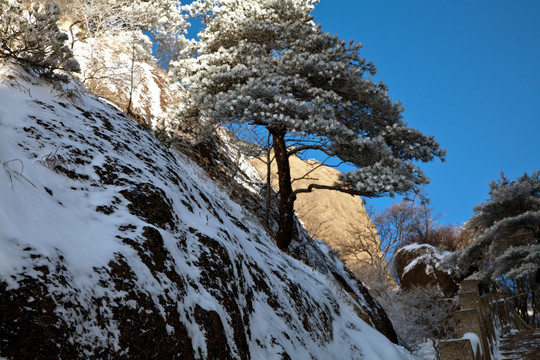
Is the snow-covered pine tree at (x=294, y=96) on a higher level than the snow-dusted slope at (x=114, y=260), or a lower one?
higher

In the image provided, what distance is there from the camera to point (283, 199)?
394 inches

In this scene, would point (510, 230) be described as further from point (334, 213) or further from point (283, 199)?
point (334, 213)

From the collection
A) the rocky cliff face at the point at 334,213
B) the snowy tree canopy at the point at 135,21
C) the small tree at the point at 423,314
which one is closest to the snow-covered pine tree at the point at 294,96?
the snowy tree canopy at the point at 135,21

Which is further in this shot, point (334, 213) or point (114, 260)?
point (334, 213)

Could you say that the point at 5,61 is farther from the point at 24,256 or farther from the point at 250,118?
the point at 250,118

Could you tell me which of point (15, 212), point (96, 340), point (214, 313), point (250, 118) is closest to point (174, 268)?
point (214, 313)

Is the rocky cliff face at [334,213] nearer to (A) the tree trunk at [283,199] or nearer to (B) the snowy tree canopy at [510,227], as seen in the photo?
(B) the snowy tree canopy at [510,227]

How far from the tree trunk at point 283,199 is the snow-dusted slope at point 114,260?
13.9ft

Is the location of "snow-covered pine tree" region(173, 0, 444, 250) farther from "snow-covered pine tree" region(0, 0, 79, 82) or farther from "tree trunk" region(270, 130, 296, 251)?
"snow-covered pine tree" region(0, 0, 79, 82)

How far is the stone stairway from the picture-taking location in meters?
7.00

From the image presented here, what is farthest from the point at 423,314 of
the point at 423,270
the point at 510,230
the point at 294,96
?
the point at 294,96

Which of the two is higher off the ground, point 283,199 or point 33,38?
point 33,38

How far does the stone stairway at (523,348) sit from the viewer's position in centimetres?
700

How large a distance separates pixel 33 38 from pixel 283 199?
6649mm
